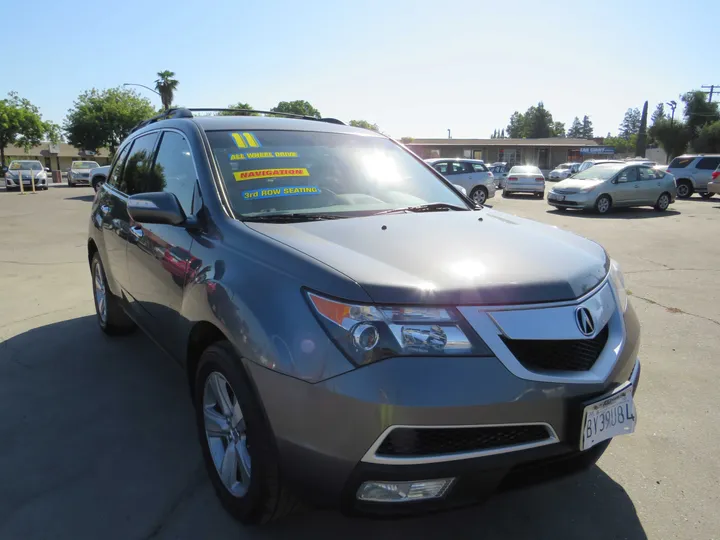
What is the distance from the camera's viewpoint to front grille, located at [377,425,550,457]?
168 cm

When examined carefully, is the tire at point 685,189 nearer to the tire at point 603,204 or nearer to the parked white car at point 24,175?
the tire at point 603,204

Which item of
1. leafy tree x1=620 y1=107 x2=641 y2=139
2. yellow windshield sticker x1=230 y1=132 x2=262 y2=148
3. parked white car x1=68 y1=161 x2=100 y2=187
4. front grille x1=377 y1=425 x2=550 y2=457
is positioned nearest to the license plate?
front grille x1=377 y1=425 x2=550 y2=457

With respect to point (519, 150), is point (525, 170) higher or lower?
lower

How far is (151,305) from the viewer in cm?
312

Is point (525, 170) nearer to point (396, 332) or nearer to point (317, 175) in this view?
point (317, 175)

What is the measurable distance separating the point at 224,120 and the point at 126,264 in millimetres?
1206

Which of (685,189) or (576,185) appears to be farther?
(685,189)

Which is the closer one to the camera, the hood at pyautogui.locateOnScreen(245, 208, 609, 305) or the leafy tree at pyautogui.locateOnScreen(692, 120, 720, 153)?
the hood at pyautogui.locateOnScreen(245, 208, 609, 305)

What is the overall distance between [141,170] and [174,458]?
2.02m

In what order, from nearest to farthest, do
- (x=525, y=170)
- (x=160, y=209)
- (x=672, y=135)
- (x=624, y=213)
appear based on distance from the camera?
(x=160, y=209) → (x=624, y=213) → (x=525, y=170) → (x=672, y=135)

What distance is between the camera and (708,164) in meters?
21.9

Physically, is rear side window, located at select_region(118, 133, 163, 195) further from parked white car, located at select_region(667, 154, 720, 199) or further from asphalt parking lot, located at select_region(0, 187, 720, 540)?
parked white car, located at select_region(667, 154, 720, 199)

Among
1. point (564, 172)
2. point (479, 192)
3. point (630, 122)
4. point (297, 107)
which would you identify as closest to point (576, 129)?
point (630, 122)

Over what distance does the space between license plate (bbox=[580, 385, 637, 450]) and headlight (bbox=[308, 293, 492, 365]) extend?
0.48 metres
